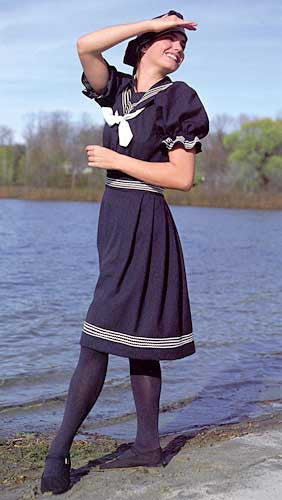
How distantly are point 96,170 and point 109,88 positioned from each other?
65.6 meters

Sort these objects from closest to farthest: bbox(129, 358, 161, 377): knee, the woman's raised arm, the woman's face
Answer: the woman's raised arm < the woman's face < bbox(129, 358, 161, 377): knee

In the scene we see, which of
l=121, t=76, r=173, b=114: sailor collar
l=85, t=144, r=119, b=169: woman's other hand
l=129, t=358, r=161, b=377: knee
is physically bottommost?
l=129, t=358, r=161, b=377: knee

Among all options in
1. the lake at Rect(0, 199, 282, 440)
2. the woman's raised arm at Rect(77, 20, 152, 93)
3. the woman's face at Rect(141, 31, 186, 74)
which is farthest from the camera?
the lake at Rect(0, 199, 282, 440)

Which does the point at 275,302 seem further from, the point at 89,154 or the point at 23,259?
the point at 89,154

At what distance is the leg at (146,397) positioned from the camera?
399 centimetres

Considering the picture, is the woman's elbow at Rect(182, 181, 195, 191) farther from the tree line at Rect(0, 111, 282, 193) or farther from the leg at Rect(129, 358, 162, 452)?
the tree line at Rect(0, 111, 282, 193)

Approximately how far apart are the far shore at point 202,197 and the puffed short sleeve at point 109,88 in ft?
188

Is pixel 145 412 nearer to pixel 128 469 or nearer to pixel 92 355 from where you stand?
pixel 128 469

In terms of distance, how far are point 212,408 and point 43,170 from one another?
80243 millimetres

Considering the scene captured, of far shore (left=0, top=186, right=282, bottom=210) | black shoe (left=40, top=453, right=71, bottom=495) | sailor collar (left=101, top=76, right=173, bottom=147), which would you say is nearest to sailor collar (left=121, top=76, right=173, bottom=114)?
sailor collar (left=101, top=76, right=173, bottom=147)

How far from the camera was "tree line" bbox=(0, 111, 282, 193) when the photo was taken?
250 feet

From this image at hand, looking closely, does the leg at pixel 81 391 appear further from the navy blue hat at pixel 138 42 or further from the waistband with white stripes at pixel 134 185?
the navy blue hat at pixel 138 42

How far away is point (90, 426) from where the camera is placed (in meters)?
6.28

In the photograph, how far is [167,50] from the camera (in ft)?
12.8
